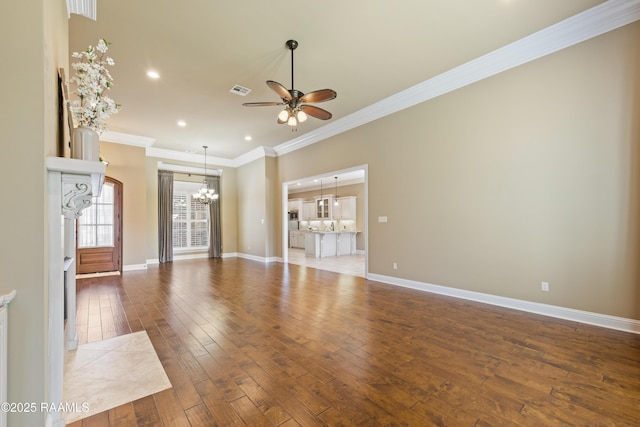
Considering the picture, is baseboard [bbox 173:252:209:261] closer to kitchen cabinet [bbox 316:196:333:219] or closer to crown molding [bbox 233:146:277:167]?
crown molding [bbox 233:146:277:167]

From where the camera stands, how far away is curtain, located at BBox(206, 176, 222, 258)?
9.33 m

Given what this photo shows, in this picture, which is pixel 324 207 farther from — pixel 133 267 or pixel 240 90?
pixel 240 90

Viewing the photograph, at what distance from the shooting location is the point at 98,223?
21.6ft

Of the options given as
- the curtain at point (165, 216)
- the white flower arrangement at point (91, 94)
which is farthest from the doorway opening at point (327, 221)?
the white flower arrangement at point (91, 94)

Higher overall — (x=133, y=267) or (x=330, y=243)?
(x=330, y=243)

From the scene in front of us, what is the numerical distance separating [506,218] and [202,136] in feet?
22.7

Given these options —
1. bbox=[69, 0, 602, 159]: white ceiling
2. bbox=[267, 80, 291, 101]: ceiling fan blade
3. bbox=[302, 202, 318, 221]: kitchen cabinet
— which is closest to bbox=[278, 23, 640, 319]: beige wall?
bbox=[69, 0, 602, 159]: white ceiling

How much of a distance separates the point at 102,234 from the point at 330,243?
6.52 metres

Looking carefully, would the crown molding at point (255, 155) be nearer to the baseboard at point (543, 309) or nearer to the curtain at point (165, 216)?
the curtain at point (165, 216)

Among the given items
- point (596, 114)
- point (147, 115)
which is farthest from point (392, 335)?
point (147, 115)

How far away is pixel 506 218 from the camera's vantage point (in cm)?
372

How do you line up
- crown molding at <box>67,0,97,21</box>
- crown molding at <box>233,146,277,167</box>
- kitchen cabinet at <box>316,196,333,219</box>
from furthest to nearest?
kitchen cabinet at <box>316,196,333,219</box>, crown molding at <box>233,146,277,167</box>, crown molding at <box>67,0,97,21</box>

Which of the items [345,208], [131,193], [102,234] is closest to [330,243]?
[345,208]

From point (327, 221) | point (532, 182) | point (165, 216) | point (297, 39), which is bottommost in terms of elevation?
point (327, 221)
